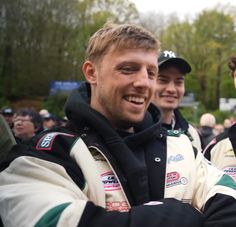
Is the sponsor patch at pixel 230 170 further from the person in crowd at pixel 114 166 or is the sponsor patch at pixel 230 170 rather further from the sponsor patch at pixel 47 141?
the sponsor patch at pixel 47 141

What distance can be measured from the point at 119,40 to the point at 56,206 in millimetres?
919

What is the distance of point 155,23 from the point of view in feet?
147

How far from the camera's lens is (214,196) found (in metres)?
2.19

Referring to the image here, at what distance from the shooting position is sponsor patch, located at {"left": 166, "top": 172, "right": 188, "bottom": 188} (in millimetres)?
2324

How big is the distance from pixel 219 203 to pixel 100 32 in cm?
108

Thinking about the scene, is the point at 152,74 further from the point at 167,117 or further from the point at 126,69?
the point at 167,117

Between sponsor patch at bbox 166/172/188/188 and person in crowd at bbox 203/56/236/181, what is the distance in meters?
1.19

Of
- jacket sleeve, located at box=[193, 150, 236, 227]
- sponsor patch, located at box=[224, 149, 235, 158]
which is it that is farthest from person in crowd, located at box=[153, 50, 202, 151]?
jacket sleeve, located at box=[193, 150, 236, 227]

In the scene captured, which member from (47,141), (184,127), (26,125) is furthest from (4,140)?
(26,125)

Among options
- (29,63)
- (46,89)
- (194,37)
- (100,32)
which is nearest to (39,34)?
(29,63)

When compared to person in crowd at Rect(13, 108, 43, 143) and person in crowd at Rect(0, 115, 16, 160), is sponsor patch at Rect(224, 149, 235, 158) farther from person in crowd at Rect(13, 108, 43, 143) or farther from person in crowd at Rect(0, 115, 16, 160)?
person in crowd at Rect(13, 108, 43, 143)

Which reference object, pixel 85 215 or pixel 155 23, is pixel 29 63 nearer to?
pixel 155 23

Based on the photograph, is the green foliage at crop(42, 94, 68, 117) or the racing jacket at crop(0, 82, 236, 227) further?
the green foliage at crop(42, 94, 68, 117)

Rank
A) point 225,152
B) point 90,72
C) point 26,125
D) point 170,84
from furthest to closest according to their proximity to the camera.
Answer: point 26,125
point 170,84
point 225,152
point 90,72
